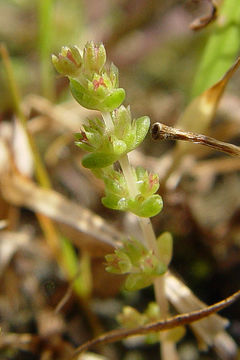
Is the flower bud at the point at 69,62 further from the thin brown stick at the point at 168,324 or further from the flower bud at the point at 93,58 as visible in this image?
the thin brown stick at the point at 168,324

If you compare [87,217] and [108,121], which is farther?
[87,217]

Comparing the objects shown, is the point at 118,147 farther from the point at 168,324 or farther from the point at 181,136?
the point at 168,324

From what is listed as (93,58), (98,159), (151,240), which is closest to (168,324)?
(151,240)

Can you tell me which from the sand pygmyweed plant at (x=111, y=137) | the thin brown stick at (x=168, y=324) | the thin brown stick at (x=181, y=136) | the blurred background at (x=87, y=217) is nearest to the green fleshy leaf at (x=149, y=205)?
the sand pygmyweed plant at (x=111, y=137)

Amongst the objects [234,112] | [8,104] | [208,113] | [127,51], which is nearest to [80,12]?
[127,51]

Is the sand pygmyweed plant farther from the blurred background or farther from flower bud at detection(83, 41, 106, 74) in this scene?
the blurred background

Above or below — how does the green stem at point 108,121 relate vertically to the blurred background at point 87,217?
above
